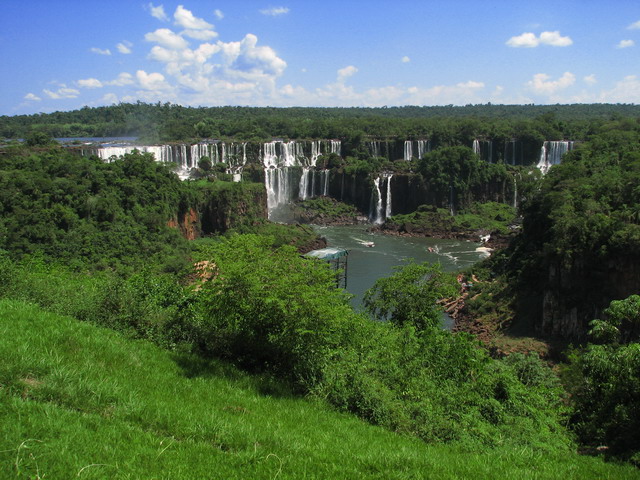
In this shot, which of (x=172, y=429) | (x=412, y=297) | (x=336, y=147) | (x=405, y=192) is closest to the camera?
(x=172, y=429)

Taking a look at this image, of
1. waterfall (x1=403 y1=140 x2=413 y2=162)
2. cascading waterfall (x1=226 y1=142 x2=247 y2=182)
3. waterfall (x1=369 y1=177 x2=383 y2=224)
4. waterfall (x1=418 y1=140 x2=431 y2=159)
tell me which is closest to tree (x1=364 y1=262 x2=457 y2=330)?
waterfall (x1=369 y1=177 x2=383 y2=224)

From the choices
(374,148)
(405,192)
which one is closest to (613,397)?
(405,192)

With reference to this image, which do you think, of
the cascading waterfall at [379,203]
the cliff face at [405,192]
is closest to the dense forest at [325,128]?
the cliff face at [405,192]

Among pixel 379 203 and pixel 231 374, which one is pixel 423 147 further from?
pixel 231 374

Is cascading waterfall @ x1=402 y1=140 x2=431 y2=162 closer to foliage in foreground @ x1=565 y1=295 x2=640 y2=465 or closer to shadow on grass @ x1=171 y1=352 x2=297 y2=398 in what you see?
foliage in foreground @ x1=565 y1=295 x2=640 y2=465

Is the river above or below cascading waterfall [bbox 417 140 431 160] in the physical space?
below

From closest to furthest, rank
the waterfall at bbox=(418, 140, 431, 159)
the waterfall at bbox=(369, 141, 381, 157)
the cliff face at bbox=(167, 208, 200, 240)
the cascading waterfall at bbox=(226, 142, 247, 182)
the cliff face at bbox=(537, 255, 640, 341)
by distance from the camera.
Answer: the cliff face at bbox=(537, 255, 640, 341) < the cliff face at bbox=(167, 208, 200, 240) < the cascading waterfall at bbox=(226, 142, 247, 182) < the waterfall at bbox=(369, 141, 381, 157) < the waterfall at bbox=(418, 140, 431, 159)

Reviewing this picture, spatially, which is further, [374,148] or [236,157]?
[374,148]
